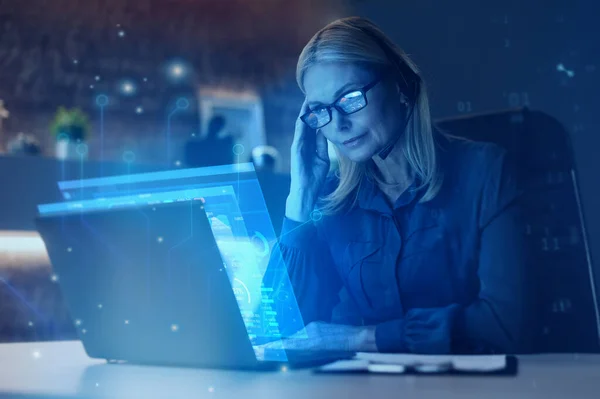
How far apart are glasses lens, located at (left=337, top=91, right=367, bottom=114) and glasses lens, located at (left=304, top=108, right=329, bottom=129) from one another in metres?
0.04

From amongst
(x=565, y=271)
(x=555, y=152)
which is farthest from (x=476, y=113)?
(x=565, y=271)

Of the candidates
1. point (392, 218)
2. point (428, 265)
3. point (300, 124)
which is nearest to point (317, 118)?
point (300, 124)

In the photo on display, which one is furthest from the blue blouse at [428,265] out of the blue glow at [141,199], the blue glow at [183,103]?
the blue glow at [183,103]

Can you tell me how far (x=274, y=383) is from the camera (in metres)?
0.71

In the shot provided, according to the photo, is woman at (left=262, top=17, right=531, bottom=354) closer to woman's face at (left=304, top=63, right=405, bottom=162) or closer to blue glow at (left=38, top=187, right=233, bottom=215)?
woman's face at (left=304, top=63, right=405, bottom=162)

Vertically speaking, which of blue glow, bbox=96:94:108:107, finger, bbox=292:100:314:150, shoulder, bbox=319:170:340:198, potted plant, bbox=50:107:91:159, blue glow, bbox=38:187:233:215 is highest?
blue glow, bbox=96:94:108:107

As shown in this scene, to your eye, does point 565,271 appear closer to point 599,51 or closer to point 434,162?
point 434,162

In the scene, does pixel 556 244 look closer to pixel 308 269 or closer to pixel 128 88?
pixel 308 269

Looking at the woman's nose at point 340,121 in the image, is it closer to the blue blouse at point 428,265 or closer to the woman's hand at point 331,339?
the blue blouse at point 428,265

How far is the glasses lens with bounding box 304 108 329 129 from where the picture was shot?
1271 millimetres

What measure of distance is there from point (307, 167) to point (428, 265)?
333 millimetres

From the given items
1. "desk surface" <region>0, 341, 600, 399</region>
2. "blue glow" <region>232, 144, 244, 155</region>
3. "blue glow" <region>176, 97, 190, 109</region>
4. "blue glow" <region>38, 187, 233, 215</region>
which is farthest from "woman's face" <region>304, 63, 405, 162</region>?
"desk surface" <region>0, 341, 600, 399</region>

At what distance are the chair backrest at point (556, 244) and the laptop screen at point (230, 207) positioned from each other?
597mm

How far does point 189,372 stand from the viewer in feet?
2.62
